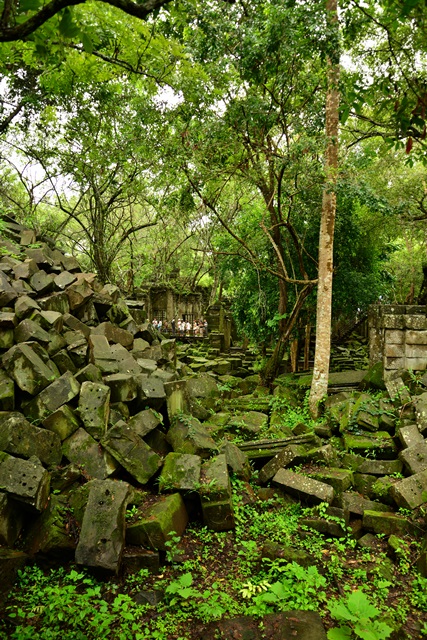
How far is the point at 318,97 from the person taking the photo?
838 centimetres

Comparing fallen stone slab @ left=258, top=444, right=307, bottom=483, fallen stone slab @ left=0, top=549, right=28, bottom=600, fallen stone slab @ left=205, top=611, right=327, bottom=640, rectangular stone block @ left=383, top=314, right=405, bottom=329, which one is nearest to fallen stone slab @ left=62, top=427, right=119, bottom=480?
fallen stone slab @ left=0, top=549, right=28, bottom=600

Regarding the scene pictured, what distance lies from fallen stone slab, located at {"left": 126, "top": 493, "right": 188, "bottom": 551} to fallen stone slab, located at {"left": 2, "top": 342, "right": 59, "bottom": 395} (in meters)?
2.27

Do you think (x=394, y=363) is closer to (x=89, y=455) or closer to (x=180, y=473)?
(x=180, y=473)

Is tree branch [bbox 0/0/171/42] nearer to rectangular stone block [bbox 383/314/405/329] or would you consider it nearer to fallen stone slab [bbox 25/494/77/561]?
fallen stone slab [bbox 25/494/77/561]

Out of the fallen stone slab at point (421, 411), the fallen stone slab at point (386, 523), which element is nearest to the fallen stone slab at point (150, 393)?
the fallen stone slab at point (386, 523)

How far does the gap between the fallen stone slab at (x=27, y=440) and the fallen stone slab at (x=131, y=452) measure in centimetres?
61

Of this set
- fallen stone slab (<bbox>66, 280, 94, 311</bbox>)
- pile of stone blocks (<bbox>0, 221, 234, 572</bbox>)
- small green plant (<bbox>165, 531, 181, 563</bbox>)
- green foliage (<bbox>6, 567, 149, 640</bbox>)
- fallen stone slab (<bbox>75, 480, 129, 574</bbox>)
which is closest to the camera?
green foliage (<bbox>6, 567, 149, 640</bbox>)

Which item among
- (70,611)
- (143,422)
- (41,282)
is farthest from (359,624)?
(41,282)

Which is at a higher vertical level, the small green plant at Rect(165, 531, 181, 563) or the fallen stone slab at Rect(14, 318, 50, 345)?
the fallen stone slab at Rect(14, 318, 50, 345)

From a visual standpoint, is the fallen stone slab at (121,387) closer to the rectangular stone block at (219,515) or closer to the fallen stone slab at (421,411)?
the rectangular stone block at (219,515)

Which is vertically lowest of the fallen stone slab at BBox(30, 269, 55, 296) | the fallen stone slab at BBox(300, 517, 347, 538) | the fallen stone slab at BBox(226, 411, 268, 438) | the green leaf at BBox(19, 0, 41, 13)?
the fallen stone slab at BBox(300, 517, 347, 538)

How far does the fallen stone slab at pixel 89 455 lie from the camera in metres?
4.97

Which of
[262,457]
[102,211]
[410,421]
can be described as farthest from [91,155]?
[410,421]

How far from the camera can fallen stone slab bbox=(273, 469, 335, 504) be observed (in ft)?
17.6
